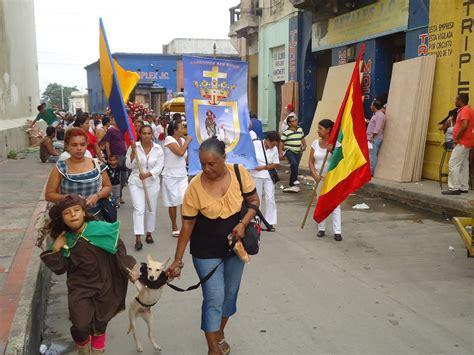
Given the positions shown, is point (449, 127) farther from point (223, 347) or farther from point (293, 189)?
point (223, 347)

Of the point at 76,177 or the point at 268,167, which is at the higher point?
the point at 76,177

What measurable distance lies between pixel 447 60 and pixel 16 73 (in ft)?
52.6

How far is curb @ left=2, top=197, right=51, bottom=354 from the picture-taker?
11.4 feet

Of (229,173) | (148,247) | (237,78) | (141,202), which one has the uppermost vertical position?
(237,78)

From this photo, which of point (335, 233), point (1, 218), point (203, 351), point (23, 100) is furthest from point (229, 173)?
point (23, 100)

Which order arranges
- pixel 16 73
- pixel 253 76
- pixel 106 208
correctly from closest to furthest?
pixel 106 208
pixel 16 73
pixel 253 76

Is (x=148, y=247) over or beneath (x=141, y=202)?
beneath

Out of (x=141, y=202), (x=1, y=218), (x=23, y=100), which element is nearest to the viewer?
(x=141, y=202)

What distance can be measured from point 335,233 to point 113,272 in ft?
14.6

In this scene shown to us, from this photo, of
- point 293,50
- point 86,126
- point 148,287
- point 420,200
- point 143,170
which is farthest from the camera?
point 293,50

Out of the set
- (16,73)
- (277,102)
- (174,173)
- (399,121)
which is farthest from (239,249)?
(16,73)

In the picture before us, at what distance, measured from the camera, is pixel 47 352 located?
157 inches

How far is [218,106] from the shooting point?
304 inches

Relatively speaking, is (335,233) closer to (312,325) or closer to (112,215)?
(312,325)
